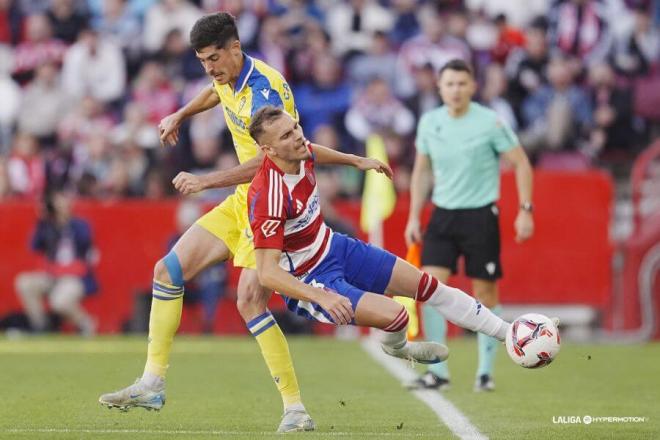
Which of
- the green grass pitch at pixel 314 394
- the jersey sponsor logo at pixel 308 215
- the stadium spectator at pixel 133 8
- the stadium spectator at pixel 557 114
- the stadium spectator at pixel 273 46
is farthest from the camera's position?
the stadium spectator at pixel 133 8

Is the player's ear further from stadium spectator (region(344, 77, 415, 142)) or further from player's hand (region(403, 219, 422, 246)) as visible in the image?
stadium spectator (region(344, 77, 415, 142))

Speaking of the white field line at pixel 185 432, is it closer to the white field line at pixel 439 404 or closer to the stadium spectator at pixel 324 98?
the white field line at pixel 439 404

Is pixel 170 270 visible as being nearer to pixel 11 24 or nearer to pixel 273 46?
pixel 273 46

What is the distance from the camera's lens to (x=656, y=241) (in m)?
16.5

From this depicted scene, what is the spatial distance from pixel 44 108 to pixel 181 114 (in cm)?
1103

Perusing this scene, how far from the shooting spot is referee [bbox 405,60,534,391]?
10.5 metres

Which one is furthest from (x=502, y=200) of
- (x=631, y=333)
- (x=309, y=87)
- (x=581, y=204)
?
(x=309, y=87)

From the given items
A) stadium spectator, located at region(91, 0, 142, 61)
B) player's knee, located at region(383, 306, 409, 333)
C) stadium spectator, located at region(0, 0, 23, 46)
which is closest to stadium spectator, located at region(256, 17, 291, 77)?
stadium spectator, located at region(91, 0, 142, 61)

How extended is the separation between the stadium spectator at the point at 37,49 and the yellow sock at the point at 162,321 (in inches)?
482

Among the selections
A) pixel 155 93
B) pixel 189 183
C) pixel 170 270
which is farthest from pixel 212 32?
pixel 155 93

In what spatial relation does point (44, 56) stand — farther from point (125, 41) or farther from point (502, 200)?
point (502, 200)

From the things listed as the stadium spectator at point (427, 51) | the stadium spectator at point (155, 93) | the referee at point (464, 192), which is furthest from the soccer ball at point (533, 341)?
the stadium spectator at point (155, 93)

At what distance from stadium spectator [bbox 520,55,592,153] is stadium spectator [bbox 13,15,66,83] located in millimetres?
6747

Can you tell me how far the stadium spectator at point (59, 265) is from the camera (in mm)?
16766
